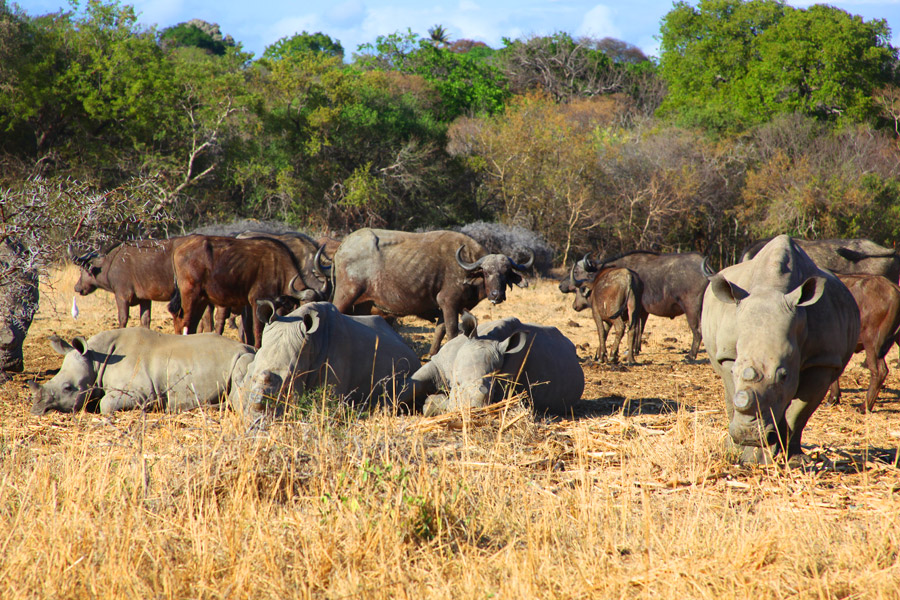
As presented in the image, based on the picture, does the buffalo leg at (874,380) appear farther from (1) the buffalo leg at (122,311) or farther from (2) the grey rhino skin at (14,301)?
(1) the buffalo leg at (122,311)

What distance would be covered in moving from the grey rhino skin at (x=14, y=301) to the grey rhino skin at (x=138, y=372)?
77 centimetres

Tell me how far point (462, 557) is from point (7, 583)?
2.00m

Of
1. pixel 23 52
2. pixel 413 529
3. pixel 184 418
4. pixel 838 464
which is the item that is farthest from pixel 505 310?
pixel 23 52

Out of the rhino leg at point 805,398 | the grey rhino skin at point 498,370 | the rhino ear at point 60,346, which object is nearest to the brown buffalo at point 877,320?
the grey rhino skin at point 498,370

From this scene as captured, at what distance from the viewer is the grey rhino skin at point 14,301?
7.76 metres

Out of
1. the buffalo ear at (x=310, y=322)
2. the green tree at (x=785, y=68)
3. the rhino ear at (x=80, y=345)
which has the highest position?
the green tree at (x=785, y=68)

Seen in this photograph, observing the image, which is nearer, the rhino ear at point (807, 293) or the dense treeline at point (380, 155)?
the rhino ear at point (807, 293)

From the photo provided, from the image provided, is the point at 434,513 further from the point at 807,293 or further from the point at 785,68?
the point at 785,68

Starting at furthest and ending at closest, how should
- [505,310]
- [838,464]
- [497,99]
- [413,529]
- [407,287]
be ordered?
1. [497,99]
2. [505,310]
3. [407,287]
4. [838,464]
5. [413,529]

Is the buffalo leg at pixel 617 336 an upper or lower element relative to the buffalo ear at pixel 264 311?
lower

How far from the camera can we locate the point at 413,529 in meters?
Answer: 4.20

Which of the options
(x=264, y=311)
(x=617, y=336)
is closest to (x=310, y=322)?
(x=264, y=311)

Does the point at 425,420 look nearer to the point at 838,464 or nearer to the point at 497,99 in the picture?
the point at 838,464

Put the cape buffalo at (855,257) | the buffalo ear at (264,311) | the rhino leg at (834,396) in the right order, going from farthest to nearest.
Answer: the cape buffalo at (855,257), the rhino leg at (834,396), the buffalo ear at (264,311)
